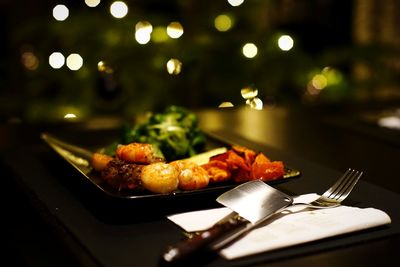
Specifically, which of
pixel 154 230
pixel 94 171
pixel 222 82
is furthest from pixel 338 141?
pixel 222 82

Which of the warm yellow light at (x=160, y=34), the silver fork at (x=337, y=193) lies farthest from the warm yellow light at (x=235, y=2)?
the silver fork at (x=337, y=193)

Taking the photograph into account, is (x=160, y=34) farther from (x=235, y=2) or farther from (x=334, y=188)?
(x=334, y=188)

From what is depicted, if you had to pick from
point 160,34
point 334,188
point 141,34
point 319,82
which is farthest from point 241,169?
point 319,82

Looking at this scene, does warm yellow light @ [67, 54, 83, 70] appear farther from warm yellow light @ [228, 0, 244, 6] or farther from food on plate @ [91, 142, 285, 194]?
food on plate @ [91, 142, 285, 194]

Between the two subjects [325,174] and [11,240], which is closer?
[11,240]

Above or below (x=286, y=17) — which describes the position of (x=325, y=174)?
below

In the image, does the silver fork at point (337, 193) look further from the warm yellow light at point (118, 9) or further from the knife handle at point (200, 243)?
the warm yellow light at point (118, 9)

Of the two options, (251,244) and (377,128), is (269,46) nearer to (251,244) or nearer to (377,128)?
(377,128)
